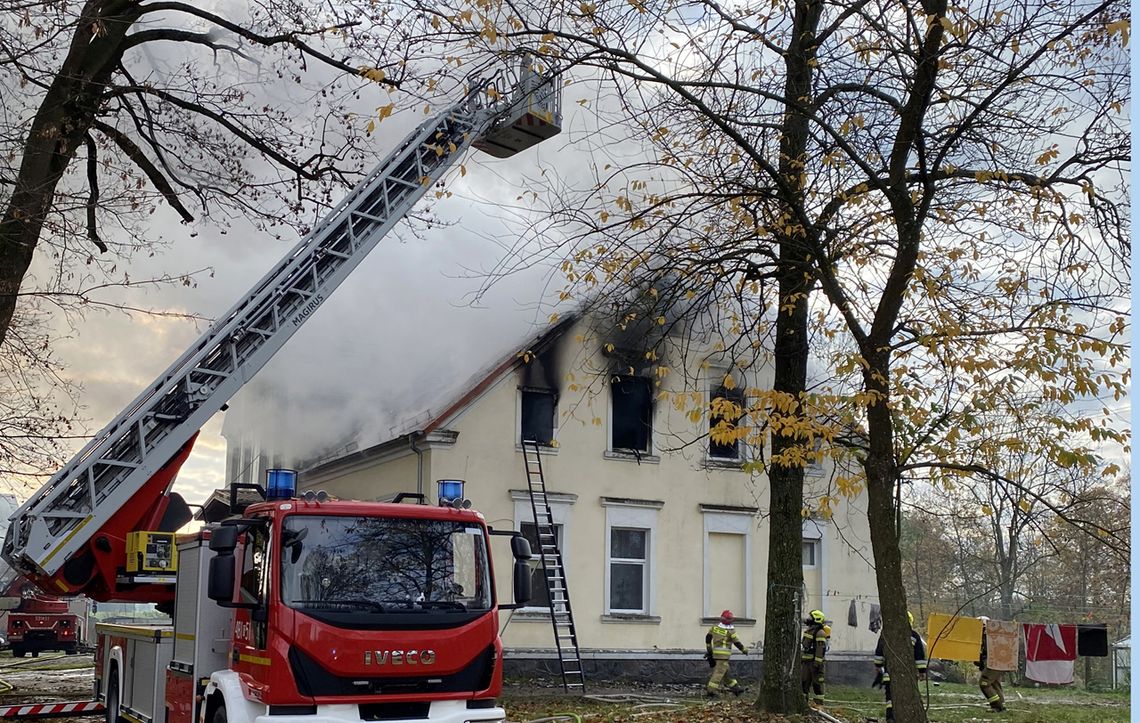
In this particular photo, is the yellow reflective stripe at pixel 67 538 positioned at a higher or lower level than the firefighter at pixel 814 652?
higher

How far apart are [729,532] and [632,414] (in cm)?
276

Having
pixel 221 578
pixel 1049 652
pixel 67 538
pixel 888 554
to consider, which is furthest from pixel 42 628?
pixel 888 554

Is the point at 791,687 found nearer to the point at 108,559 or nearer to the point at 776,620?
the point at 776,620

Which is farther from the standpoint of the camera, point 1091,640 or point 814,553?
point 814,553

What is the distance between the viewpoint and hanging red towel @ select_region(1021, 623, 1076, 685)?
20.1 meters

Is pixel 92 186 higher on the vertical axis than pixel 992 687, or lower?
higher

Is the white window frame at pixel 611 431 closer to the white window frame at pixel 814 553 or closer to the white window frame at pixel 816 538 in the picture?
the white window frame at pixel 816 538

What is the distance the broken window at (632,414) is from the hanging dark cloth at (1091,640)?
843cm

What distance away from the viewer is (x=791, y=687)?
12.1 metres

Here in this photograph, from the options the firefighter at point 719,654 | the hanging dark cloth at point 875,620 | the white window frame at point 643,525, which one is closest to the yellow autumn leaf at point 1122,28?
Answer: the firefighter at point 719,654

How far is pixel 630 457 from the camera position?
62.6 feet

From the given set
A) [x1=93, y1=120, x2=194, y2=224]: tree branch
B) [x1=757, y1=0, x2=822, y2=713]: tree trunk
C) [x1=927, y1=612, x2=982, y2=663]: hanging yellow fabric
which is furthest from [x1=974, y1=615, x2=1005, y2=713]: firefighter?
[x1=93, y1=120, x2=194, y2=224]: tree branch

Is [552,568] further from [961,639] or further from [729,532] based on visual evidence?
[961,639]

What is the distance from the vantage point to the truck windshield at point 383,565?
774 centimetres
